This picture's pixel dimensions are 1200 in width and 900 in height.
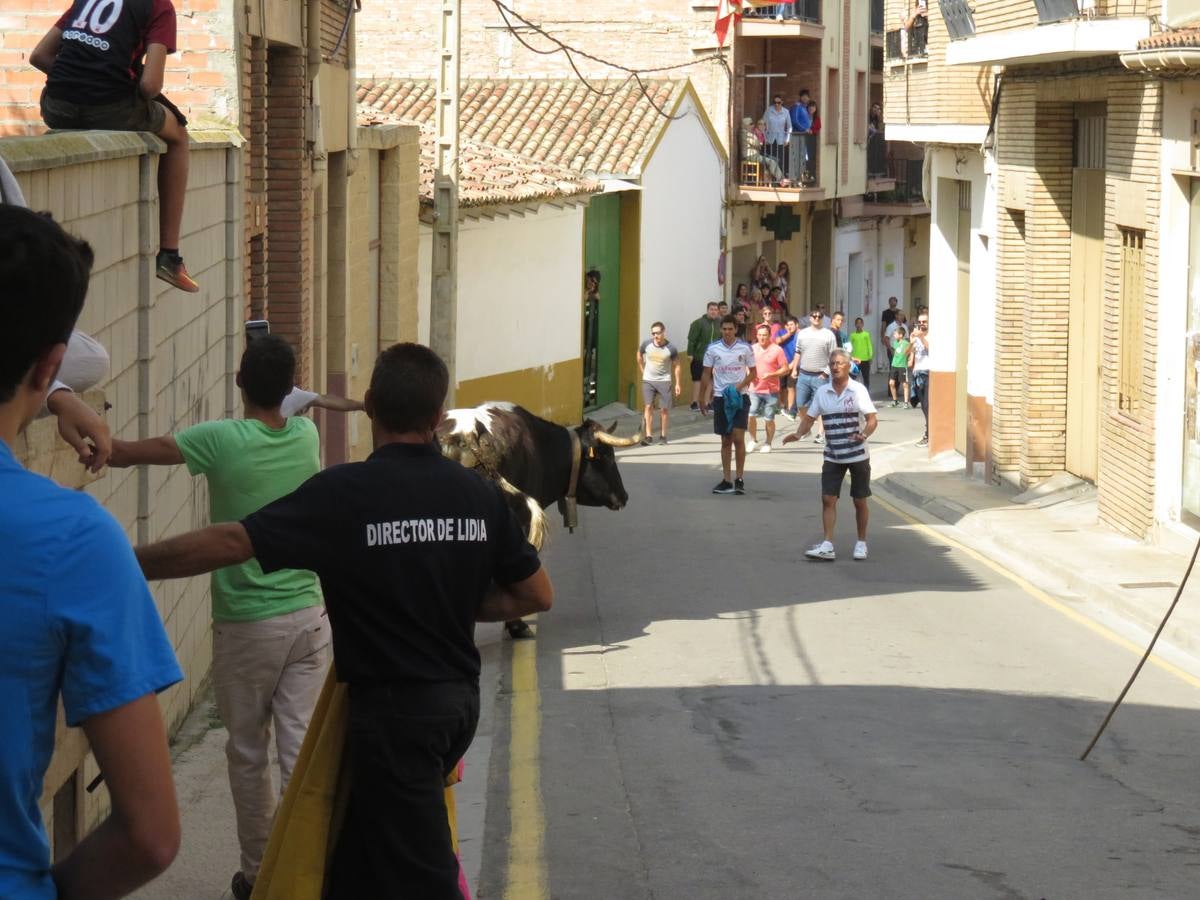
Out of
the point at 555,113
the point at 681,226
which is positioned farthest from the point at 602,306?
the point at 555,113

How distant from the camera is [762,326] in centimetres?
2689

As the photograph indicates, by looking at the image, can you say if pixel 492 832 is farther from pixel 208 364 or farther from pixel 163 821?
pixel 163 821

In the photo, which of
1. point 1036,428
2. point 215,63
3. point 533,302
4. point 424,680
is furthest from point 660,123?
point 424,680

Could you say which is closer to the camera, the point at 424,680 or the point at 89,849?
the point at 89,849

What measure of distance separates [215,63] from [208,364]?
7.44ft

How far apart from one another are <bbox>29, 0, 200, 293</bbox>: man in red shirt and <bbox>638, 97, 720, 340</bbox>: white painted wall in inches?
1017

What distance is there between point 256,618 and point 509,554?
69.9 inches

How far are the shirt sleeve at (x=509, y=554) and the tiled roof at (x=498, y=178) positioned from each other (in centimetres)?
1901

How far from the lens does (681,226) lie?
3653cm

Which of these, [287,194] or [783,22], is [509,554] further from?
[783,22]

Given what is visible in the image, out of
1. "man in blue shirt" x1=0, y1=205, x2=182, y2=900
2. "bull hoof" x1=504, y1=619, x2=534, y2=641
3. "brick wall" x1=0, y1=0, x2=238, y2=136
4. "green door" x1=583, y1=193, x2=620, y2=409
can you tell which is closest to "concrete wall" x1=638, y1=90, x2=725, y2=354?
"green door" x1=583, y1=193, x2=620, y2=409

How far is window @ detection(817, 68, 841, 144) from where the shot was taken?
44.5 m

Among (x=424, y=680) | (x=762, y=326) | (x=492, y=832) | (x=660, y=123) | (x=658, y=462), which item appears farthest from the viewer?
(x=660, y=123)

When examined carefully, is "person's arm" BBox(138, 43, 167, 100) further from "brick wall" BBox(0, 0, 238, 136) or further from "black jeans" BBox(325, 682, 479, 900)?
"black jeans" BBox(325, 682, 479, 900)
